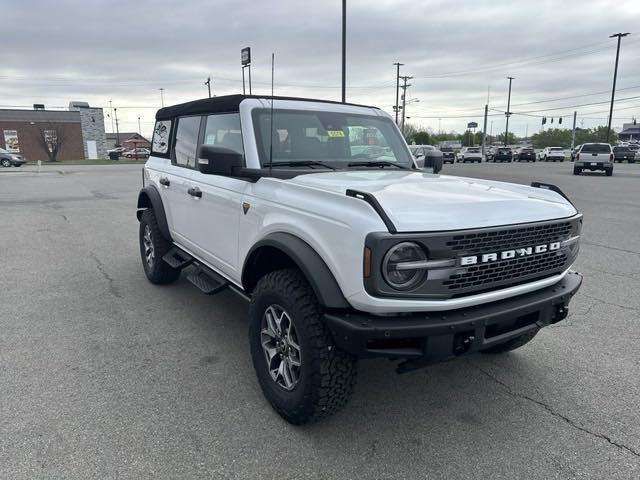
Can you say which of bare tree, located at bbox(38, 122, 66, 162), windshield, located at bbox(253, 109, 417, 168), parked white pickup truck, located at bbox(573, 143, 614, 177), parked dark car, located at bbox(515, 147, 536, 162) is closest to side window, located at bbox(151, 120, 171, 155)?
windshield, located at bbox(253, 109, 417, 168)

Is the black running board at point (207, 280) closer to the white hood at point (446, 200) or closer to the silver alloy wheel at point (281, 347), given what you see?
the silver alloy wheel at point (281, 347)

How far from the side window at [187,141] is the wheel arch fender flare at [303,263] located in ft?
5.42

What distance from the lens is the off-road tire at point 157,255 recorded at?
16.9 ft

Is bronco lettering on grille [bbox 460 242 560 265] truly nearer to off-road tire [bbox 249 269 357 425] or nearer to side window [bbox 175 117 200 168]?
off-road tire [bbox 249 269 357 425]

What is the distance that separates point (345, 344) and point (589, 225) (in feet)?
29.7

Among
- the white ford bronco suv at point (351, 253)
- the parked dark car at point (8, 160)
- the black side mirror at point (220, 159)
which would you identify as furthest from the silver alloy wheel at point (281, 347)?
the parked dark car at point (8, 160)

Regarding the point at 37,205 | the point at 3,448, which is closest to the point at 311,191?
the point at 3,448

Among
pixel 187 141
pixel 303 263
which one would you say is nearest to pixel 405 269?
pixel 303 263

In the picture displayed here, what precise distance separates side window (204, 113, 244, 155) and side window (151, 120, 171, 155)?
47.4 inches

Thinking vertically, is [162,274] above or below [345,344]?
below

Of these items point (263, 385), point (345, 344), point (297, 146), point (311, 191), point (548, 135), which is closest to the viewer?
point (345, 344)

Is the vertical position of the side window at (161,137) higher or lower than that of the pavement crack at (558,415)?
higher

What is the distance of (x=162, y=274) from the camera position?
5.34 m

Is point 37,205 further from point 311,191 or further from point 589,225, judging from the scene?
point 589,225
